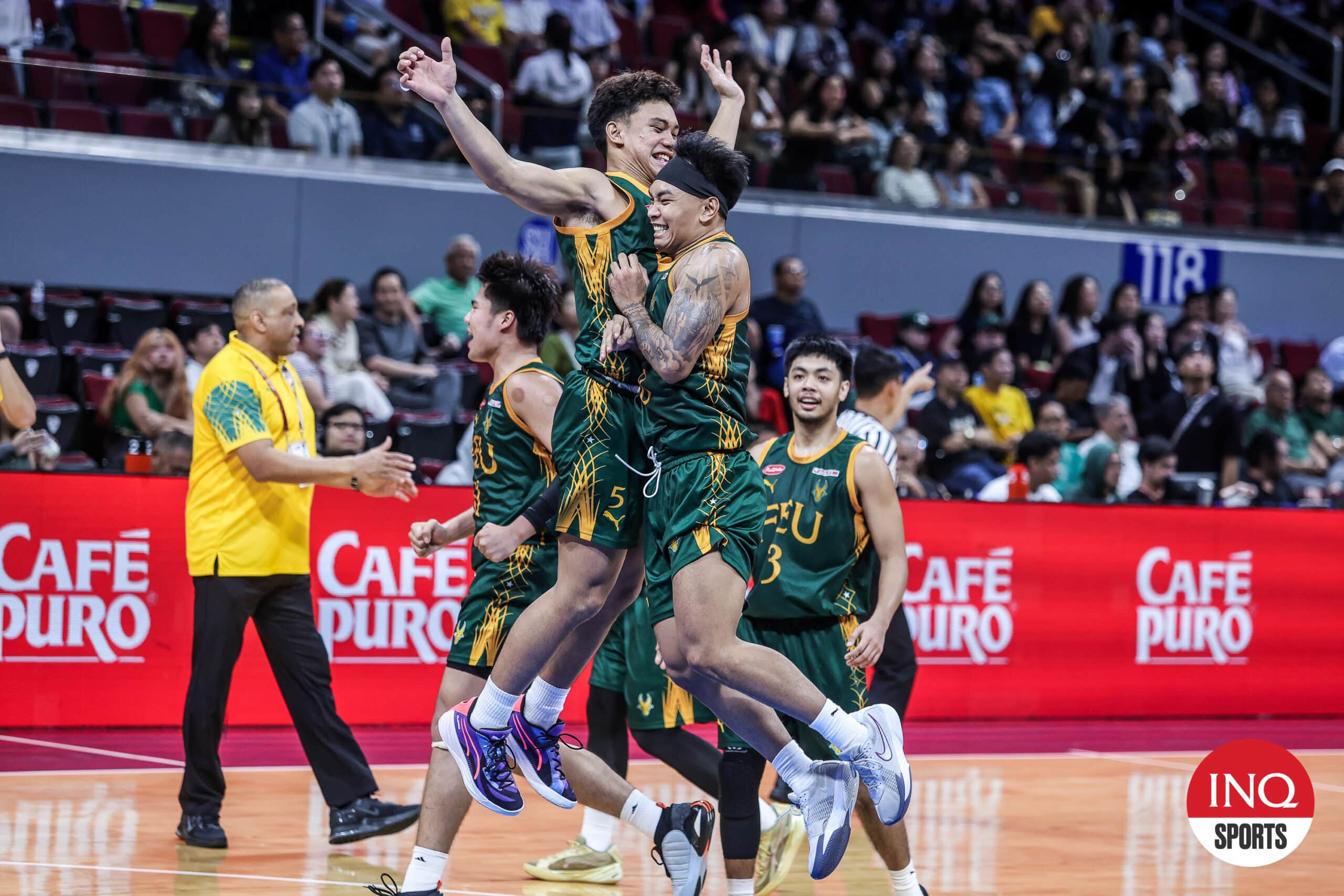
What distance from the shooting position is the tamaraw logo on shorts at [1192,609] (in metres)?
10.9

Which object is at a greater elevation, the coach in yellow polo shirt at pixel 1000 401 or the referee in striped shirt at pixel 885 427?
the coach in yellow polo shirt at pixel 1000 401

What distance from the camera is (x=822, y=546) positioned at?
587cm

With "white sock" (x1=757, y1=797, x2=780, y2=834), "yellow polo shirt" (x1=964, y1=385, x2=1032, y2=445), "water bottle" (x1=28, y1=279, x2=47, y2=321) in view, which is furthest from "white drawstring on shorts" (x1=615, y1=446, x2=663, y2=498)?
"yellow polo shirt" (x1=964, y1=385, x2=1032, y2=445)

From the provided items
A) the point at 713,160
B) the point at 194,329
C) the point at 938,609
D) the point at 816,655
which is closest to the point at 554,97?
the point at 194,329

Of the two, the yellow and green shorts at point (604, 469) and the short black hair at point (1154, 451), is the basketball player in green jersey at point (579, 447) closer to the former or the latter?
the yellow and green shorts at point (604, 469)

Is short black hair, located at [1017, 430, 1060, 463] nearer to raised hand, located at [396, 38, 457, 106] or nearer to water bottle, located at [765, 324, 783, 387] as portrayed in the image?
water bottle, located at [765, 324, 783, 387]

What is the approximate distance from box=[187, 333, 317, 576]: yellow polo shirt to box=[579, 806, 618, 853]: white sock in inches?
61.9

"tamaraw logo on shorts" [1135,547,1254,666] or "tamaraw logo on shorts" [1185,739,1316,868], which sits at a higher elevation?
"tamaraw logo on shorts" [1135,547,1254,666]

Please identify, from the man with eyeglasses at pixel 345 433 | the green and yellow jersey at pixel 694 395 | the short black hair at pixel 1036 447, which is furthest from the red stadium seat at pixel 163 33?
the green and yellow jersey at pixel 694 395

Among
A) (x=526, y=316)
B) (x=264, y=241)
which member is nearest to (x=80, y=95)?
(x=264, y=241)

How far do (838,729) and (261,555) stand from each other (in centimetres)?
271

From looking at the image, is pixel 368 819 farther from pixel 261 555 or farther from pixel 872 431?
pixel 872 431

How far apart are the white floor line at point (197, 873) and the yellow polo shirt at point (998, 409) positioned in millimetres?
8148

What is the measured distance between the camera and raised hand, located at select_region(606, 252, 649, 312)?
4.87 m
